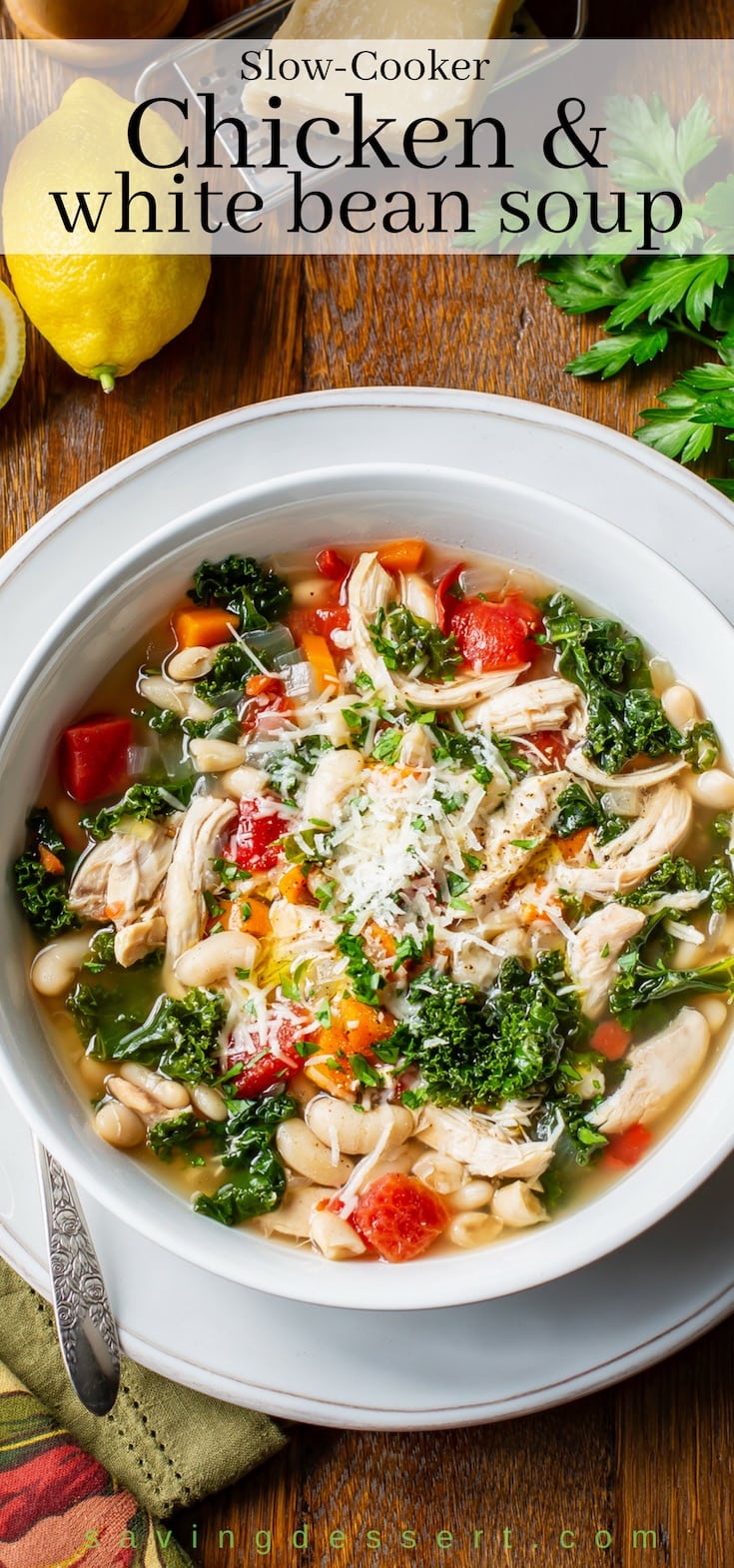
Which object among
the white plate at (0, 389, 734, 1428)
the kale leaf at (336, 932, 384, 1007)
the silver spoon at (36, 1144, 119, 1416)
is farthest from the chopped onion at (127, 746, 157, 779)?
the silver spoon at (36, 1144, 119, 1416)

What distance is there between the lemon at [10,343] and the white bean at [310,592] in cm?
110

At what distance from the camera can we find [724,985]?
128 inches

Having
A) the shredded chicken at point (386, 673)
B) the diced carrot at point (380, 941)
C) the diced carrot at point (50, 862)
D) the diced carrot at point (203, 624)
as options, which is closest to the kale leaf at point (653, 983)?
the diced carrot at point (380, 941)

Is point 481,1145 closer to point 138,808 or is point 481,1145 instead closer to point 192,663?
point 138,808

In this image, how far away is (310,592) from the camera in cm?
339

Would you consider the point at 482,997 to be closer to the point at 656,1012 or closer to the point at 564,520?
the point at 656,1012

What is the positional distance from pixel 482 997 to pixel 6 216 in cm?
255

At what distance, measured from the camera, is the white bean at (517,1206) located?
122 inches

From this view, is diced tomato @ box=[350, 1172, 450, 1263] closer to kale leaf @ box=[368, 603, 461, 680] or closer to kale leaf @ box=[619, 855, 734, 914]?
kale leaf @ box=[619, 855, 734, 914]

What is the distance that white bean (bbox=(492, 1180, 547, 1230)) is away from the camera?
10.2 feet

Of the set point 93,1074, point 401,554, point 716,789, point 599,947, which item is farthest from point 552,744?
point 93,1074

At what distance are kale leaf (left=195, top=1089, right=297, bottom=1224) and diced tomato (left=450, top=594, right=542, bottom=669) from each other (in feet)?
4.06

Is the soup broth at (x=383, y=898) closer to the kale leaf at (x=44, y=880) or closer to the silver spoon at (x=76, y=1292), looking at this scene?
the kale leaf at (x=44, y=880)

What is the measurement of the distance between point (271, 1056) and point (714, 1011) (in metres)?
1.14
